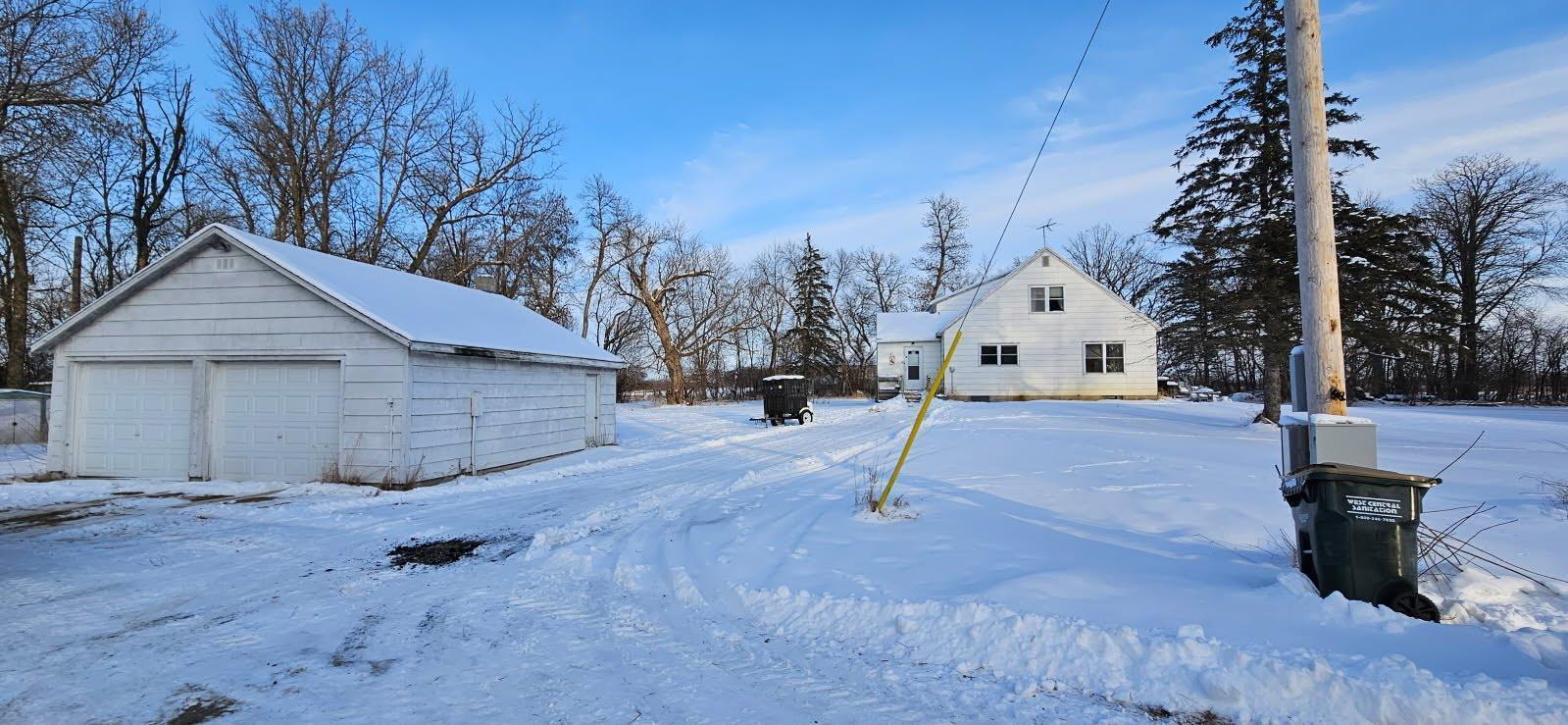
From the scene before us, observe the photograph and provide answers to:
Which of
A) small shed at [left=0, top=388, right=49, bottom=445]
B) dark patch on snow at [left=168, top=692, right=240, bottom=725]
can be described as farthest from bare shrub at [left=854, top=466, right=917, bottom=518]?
small shed at [left=0, top=388, right=49, bottom=445]

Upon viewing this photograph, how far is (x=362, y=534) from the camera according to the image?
701 cm

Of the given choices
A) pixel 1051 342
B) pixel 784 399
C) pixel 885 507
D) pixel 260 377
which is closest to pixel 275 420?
pixel 260 377

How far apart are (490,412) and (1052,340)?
24417 millimetres

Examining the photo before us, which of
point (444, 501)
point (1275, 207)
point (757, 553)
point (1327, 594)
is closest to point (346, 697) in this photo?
point (757, 553)

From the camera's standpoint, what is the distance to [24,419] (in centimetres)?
1523

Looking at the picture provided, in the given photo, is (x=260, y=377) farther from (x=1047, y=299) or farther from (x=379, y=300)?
(x=1047, y=299)

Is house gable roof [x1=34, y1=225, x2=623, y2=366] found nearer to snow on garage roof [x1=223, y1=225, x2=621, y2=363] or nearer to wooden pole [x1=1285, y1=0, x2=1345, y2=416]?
snow on garage roof [x1=223, y1=225, x2=621, y2=363]

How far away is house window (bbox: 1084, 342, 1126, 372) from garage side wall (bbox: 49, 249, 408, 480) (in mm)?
26975

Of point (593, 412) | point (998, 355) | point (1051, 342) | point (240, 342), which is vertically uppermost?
point (1051, 342)

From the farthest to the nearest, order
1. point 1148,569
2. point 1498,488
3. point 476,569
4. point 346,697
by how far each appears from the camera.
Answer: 1. point 1498,488
2. point 476,569
3. point 1148,569
4. point 346,697

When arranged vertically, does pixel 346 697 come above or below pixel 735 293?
below

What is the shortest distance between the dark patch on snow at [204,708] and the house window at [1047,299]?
2959cm

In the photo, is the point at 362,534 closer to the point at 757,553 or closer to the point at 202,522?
the point at 202,522

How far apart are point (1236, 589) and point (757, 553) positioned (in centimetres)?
359
